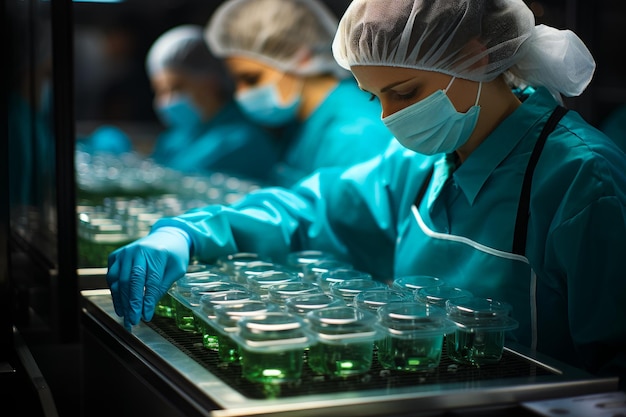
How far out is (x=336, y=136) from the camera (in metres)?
3.58

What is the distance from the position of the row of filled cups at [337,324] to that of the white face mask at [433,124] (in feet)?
1.01

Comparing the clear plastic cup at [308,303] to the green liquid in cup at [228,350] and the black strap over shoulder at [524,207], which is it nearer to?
the green liquid in cup at [228,350]

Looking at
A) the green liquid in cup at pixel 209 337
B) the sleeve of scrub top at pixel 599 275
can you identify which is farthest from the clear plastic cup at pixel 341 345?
the sleeve of scrub top at pixel 599 275

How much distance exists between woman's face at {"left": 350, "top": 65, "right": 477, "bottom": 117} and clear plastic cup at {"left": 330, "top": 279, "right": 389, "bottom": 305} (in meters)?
0.37

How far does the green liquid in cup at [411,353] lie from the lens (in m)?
1.43

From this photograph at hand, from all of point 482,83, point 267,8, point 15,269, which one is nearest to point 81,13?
point 267,8

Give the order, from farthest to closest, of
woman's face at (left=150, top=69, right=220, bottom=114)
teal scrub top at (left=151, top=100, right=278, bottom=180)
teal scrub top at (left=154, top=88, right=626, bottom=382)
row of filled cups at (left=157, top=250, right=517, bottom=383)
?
1. woman's face at (left=150, top=69, right=220, bottom=114)
2. teal scrub top at (left=151, top=100, right=278, bottom=180)
3. teal scrub top at (left=154, top=88, right=626, bottom=382)
4. row of filled cups at (left=157, top=250, right=517, bottom=383)

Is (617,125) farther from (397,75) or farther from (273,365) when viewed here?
(273,365)

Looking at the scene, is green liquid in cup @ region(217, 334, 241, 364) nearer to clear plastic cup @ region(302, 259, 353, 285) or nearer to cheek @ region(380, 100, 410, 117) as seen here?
clear plastic cup @ region(302, 259, 353, 285)

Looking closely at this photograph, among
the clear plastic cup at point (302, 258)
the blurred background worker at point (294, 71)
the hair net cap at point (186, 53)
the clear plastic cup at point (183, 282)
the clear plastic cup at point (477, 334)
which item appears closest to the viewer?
the clear plastic cup at point (477, 334)

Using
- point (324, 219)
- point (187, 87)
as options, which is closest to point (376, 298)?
point (324, 219)

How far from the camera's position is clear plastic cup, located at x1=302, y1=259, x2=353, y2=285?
1.94 metres

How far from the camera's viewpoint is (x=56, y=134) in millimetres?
2299

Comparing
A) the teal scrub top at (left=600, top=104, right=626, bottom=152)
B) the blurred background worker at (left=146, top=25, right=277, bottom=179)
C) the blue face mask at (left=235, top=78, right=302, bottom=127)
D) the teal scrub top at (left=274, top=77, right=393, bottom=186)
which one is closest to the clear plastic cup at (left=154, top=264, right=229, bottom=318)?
the teal scrub top at (left=274, top=77, right=393, bottom=186)
